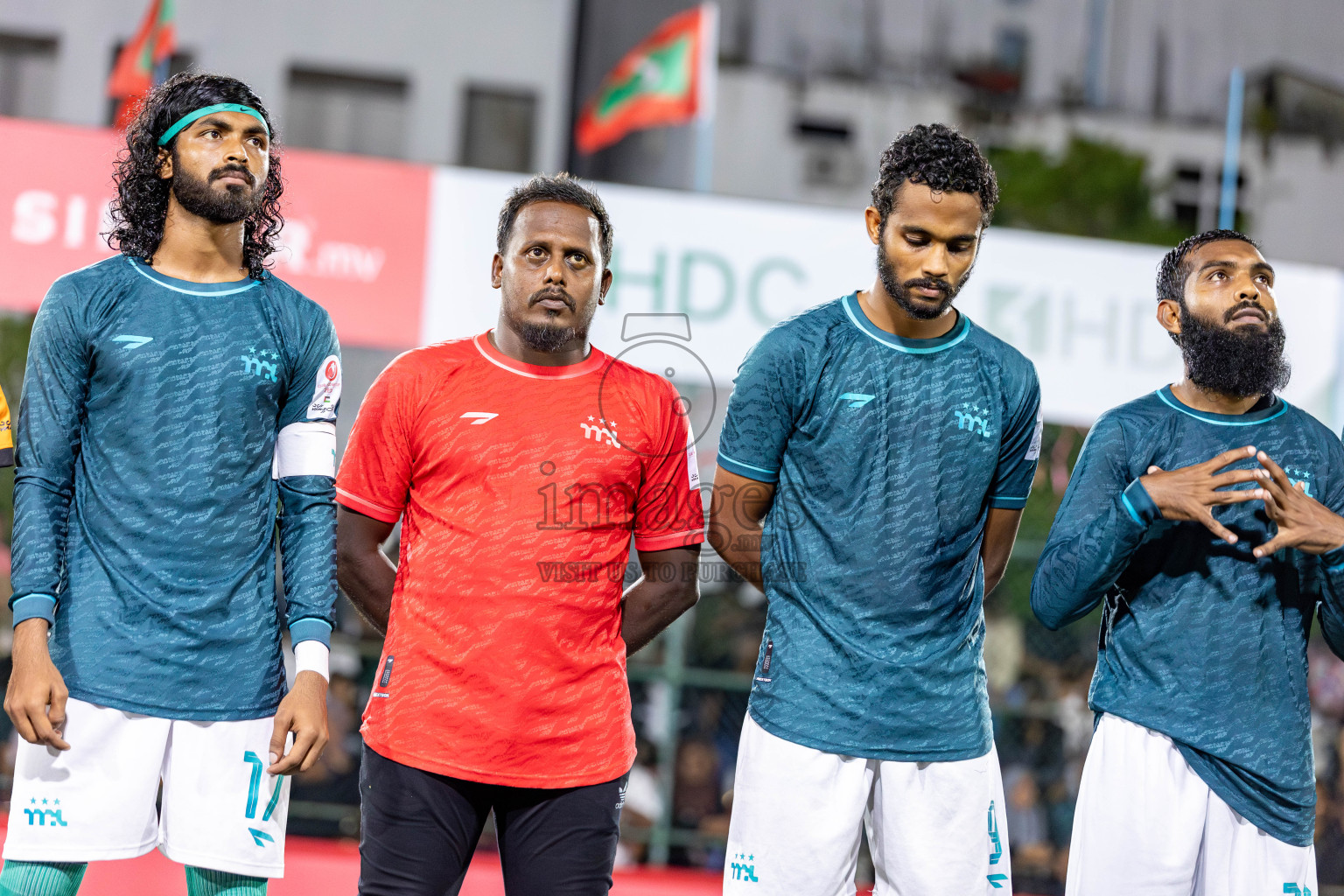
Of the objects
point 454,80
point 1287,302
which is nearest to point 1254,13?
point 454,80

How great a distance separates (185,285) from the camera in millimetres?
2764

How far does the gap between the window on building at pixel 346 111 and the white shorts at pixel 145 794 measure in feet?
57.4

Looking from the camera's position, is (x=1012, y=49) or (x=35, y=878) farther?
(x=1012, y=49)

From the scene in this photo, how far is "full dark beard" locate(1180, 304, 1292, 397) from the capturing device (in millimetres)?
3145

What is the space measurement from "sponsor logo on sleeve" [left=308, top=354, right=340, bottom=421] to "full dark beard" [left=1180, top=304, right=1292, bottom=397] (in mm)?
2004

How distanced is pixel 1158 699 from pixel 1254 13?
3200 centimetres

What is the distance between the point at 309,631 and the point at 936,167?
1.66 meters

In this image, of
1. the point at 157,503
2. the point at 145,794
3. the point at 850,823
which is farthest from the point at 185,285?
the point at 850,823

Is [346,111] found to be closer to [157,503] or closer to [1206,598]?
[157,503]

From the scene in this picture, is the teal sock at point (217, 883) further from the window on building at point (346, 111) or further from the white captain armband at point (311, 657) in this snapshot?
the window on building at point (346, 111)

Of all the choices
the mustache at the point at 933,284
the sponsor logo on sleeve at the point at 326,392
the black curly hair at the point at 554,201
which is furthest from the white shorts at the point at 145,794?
the mustache at the point at 933,284

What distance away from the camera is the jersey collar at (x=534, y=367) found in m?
2.97

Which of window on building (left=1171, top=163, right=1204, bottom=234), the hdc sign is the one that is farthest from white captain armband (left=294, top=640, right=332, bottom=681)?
window on building (left=1171, top=163, right=1204, bottom=234)

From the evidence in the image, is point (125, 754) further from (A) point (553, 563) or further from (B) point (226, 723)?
(A) point (553, 563)
